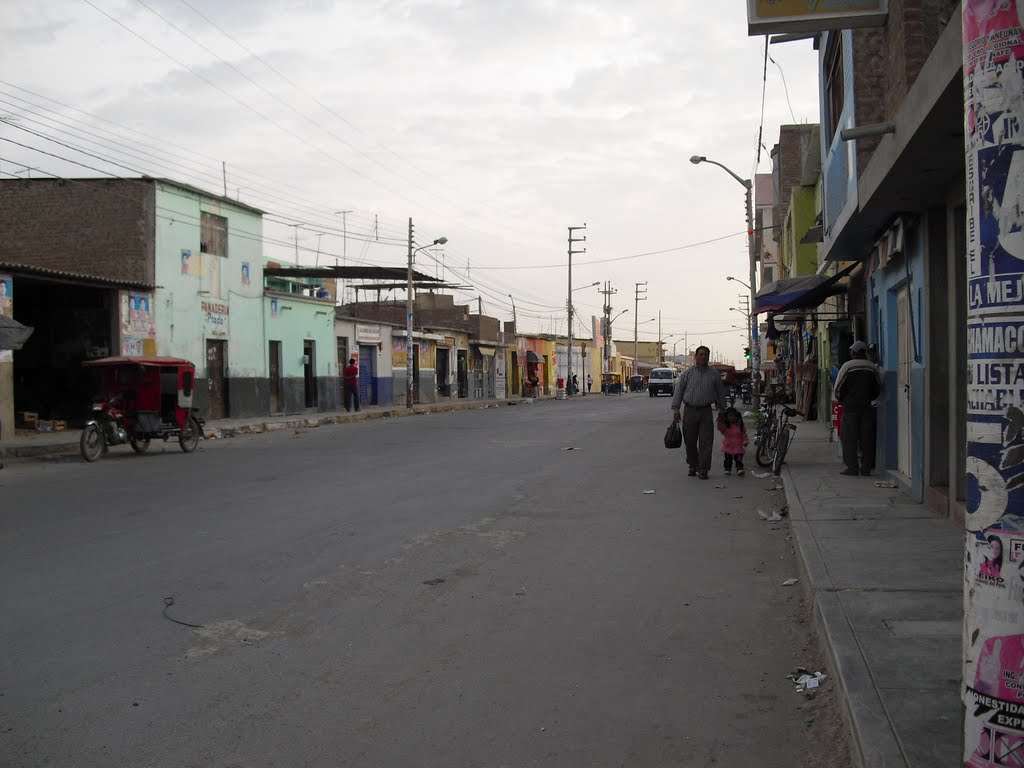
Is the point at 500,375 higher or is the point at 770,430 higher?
the point at 500,375

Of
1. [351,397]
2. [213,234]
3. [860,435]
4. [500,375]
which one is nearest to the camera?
[860,435]

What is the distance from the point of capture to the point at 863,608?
17.4 feet

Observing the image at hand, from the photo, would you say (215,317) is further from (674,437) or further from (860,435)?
(860,435)

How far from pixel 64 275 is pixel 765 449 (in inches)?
668

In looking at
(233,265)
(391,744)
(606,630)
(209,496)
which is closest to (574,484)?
(209,496)

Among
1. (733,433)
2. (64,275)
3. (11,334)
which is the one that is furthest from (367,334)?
(733,433)

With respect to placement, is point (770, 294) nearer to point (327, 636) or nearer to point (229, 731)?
point (327, 636)

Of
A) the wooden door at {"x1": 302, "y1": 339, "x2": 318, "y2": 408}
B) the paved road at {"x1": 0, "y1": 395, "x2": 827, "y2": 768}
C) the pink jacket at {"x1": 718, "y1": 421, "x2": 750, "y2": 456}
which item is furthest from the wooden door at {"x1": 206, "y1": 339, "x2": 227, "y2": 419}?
the pink jacket at {"x1": 718, "y1": 421, "x2": 750, "y2": 456}

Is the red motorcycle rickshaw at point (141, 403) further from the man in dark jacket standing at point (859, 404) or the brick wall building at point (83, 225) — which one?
the man in dark jacket standing at point (859, 404)

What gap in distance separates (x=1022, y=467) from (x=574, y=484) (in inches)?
387

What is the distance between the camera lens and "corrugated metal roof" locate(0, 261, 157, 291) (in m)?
20.3

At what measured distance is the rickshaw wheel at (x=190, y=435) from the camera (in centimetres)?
1865

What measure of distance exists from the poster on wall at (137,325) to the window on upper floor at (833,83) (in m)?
18.7

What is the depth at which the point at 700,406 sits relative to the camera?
42.1 ft
